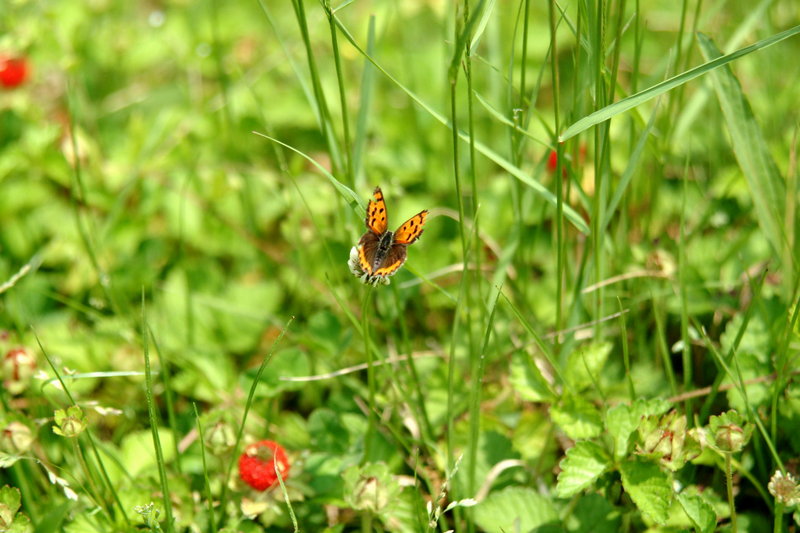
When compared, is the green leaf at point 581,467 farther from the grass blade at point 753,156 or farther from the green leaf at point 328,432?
the grass blade at point 753,156

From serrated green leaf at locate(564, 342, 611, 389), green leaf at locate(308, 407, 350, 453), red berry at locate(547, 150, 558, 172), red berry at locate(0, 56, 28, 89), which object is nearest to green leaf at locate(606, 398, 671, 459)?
serrated green leaf at locate(564, 342, 611, 389)

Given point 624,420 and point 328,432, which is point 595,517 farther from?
point 328,432

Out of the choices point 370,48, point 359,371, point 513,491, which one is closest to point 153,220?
point 359,371

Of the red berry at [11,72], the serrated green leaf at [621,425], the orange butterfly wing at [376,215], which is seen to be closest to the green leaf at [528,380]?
the serrated green leaf at [621,425]

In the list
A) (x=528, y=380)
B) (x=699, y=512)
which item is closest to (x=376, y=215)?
(x=528, y=380)

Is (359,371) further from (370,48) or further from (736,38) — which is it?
(736,38)

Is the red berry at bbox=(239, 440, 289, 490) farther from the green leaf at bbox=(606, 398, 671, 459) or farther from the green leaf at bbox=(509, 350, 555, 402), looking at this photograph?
the green leaf at bbox=(606, 398, 671, 459)

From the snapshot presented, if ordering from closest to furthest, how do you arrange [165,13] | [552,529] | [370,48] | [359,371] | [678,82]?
[678,82], [552,529], [370,48], [359,371], [165,13]
